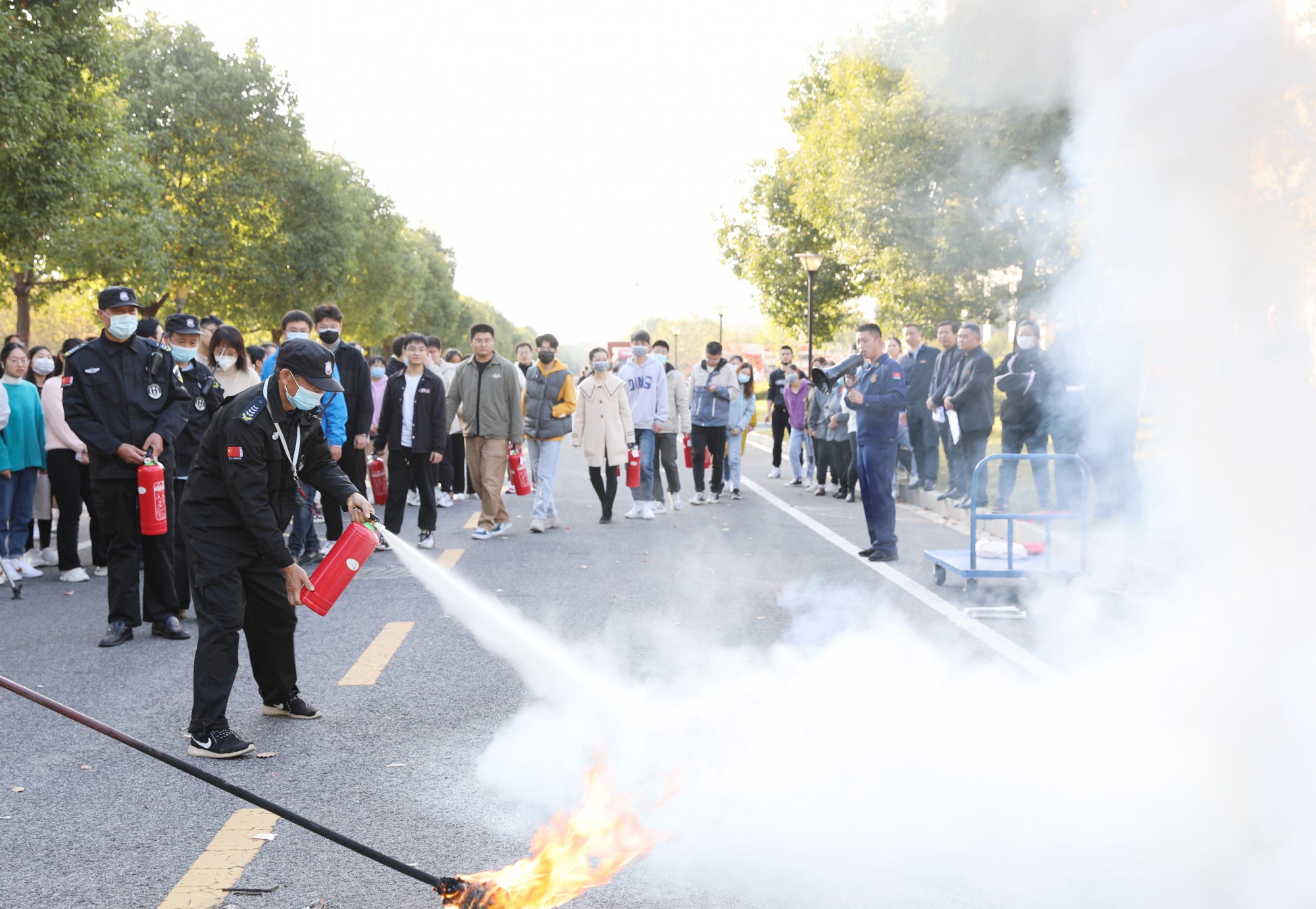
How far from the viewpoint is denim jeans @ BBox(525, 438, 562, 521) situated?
428 inches

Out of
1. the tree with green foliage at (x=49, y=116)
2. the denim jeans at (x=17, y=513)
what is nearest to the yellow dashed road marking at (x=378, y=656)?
the denim jeans at (x=17, y=513)

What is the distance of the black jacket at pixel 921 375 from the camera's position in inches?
513

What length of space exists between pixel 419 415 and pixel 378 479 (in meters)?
1.25

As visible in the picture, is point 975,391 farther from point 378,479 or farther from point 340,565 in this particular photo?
point 340,565

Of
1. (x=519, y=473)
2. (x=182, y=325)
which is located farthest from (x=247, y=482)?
(x=519, y=473)

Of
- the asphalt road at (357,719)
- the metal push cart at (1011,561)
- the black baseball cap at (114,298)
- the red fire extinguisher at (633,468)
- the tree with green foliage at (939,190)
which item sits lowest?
the asphalt road at (357,719)

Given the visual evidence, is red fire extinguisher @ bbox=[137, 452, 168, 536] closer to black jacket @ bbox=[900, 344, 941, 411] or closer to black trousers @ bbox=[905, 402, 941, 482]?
black jacket @ bbox=[900, 344, 941, 411]

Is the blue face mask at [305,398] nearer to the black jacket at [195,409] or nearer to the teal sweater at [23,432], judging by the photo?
the black jacket at [195,409]

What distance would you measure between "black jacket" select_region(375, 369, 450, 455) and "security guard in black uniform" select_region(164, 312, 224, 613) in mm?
2778

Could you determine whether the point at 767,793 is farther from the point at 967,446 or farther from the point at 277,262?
the point at 277,262

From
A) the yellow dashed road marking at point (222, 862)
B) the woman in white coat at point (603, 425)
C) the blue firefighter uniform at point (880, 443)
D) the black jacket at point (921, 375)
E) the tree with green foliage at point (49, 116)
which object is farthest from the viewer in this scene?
the black jacket at point (921, 375)

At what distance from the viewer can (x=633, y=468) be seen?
11906mm

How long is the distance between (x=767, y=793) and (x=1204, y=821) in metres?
1.44

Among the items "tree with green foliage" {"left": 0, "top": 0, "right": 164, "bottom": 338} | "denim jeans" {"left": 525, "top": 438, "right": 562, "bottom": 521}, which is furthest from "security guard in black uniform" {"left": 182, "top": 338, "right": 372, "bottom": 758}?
"tree with green foliage" {"left": 0, "top": 0, "right": 164, "bottom": 338}
